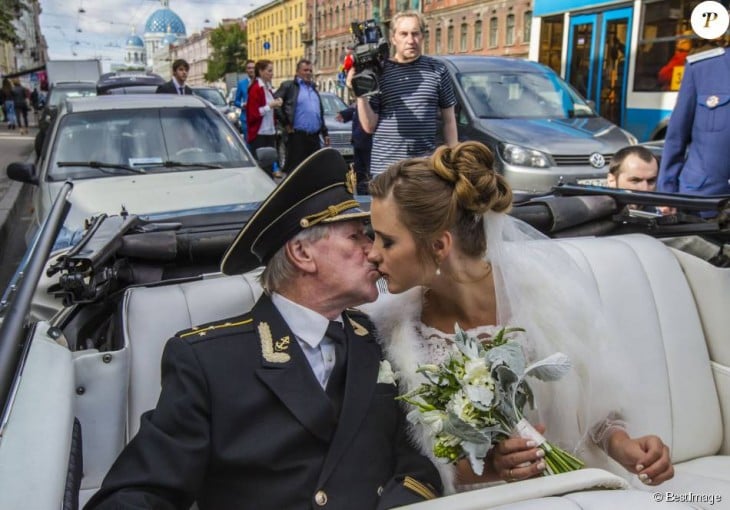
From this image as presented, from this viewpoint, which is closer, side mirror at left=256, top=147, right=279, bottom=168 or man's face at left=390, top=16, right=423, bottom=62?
man's face at left=390, top=16, right=423, bottom=62

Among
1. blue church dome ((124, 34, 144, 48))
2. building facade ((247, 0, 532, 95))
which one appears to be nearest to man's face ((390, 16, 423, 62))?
building facade ((247, 0, 532, 95))

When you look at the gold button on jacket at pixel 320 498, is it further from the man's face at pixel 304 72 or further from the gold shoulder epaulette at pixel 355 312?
the man's face at pixel 304 72

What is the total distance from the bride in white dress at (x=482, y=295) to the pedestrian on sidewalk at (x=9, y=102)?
28.3 metres

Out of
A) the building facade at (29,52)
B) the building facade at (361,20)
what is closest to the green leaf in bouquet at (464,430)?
the building facade at (361,20)

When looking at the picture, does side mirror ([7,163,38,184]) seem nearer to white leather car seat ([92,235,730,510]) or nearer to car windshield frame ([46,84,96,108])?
white leather car seat ([92,235,730,510])

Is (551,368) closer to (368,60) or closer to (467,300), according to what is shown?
(467,300)

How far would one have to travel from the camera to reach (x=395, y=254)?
7.14 ft

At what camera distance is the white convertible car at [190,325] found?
4.93ft

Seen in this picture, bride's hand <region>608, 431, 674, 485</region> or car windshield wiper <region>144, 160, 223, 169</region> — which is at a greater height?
car windshield wiper <region>144, 160, 223, 169</region>

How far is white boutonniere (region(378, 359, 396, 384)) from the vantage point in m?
2.03

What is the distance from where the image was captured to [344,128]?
1426cm

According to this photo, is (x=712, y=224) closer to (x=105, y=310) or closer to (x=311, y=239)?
(x=311, y=239)

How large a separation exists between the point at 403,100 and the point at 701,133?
1935 millimetres

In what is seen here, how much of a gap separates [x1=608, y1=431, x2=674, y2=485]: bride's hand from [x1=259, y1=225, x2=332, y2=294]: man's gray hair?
44.0 inches
